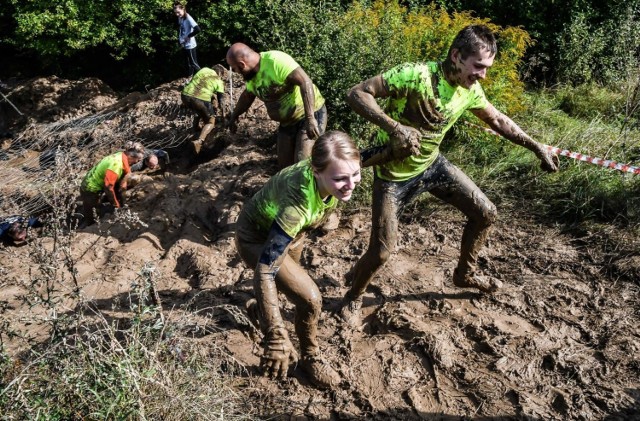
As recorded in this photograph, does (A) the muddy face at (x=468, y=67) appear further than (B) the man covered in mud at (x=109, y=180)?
No

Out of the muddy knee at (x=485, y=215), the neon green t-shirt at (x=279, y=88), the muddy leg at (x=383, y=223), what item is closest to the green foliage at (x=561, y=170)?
the muddy knee at (x=485, y=215)

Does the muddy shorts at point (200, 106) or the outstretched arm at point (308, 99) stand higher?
the outstretched arm at point (308, 99)

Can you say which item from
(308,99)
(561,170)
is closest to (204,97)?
(308,99)

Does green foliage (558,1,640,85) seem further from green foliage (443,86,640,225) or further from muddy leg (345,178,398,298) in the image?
muddy leg (345,178,398,298)

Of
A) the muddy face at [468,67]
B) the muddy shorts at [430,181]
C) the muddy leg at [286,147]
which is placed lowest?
the muddy leg at [286,147]

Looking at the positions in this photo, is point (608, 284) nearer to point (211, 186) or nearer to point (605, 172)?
point (605, 172)

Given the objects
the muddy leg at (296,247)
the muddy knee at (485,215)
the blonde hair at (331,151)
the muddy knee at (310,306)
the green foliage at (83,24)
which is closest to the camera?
the blonde hair at (331,151)

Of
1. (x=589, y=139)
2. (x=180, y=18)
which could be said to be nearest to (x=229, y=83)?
(x=180, y=18)

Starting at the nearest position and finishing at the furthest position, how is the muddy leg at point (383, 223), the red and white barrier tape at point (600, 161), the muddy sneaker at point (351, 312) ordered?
the muddy leg at point (383, 223), the muddy sneaker at point (351, 312), the red and white barrier tape at point (600, 161)

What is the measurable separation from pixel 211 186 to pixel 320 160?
363cm

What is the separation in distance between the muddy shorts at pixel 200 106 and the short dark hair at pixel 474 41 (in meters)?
5.39

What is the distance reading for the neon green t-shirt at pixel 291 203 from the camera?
3.12m

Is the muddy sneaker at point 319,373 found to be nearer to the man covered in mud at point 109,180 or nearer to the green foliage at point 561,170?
the green foliage at point 561,170

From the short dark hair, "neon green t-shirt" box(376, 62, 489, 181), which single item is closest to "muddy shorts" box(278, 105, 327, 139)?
"neon green t-shirt" box(376, 62, 489, 181)
